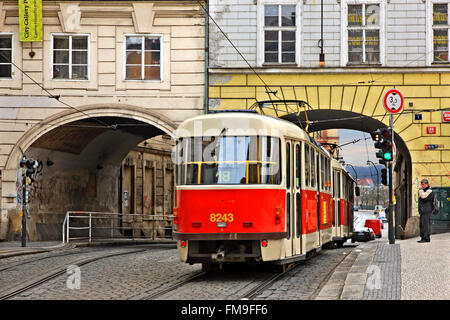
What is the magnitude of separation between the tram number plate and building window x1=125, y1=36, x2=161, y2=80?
48.5 ft

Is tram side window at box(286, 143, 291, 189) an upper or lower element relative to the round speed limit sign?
lower

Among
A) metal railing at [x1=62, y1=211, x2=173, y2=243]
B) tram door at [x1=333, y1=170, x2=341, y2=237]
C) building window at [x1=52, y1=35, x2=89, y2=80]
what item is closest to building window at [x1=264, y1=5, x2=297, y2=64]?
tram door at [x1=333, y1=170, x2=341, y2=237]

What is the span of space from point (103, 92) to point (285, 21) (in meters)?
6.65

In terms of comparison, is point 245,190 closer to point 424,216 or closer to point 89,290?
point 89,290

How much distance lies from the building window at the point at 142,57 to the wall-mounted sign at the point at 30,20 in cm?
300

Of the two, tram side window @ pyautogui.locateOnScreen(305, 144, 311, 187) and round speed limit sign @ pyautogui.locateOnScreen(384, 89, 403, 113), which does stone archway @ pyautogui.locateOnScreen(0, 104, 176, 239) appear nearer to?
round speed limit sign @ pyautogui.locateOnScreen(384, 89, 403, 113)

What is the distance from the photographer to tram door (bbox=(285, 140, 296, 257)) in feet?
46.1

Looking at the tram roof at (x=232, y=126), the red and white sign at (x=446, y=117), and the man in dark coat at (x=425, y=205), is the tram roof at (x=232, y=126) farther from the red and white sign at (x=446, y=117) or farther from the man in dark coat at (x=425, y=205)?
the red and white sign at (x=446, y=117)

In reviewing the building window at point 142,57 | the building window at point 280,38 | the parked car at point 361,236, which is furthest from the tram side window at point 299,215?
the parked car at point 361,236

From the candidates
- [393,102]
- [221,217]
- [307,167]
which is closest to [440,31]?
[393,102]

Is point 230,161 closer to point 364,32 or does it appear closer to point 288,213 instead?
point 288,213

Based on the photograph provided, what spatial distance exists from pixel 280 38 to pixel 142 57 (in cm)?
474

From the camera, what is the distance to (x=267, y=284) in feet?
41.9
